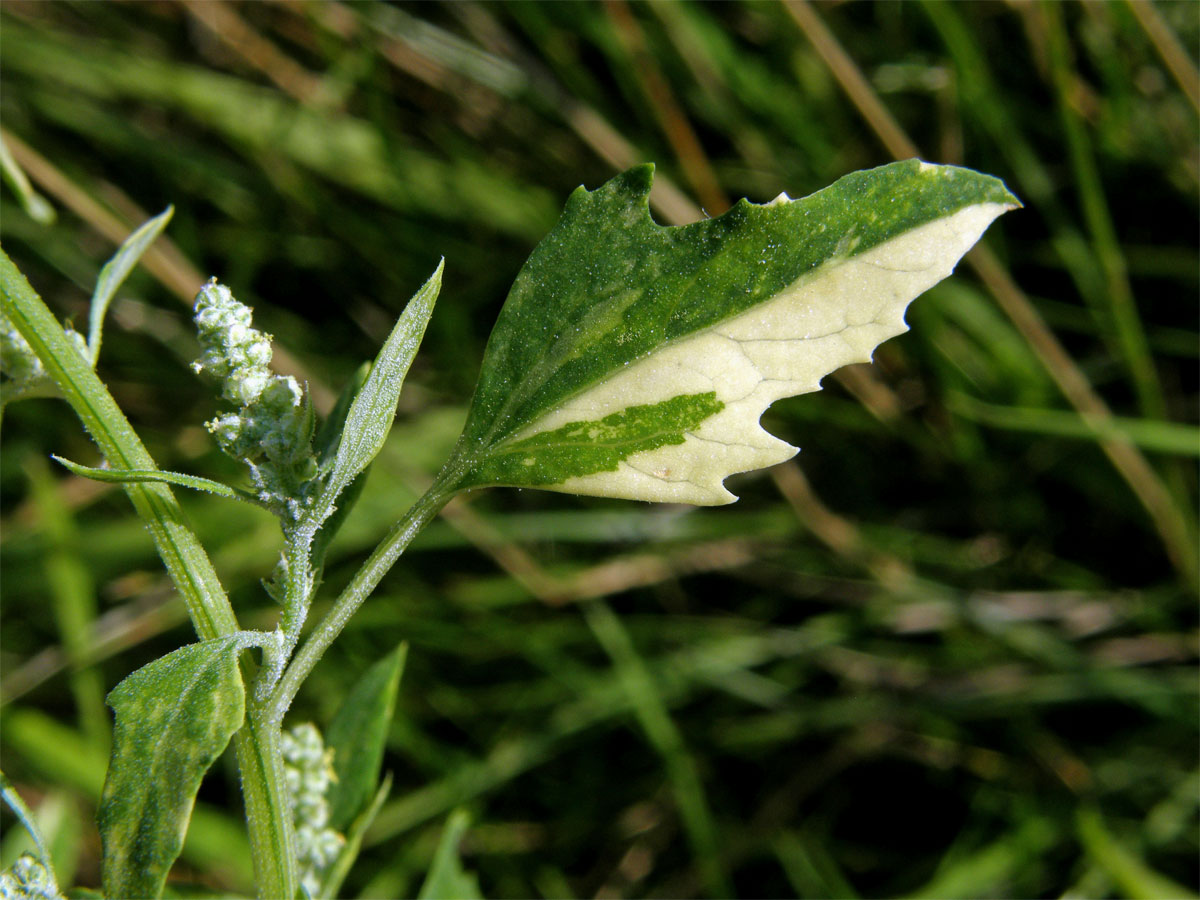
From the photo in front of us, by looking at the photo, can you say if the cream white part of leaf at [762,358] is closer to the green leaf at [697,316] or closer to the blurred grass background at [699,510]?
the green leaf at [697,316]

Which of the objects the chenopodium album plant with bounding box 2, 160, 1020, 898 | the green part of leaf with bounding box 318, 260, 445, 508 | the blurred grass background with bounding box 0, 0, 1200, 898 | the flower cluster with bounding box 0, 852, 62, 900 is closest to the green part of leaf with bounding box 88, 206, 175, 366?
the chenopodium album plant with bounding box 2, 160, 1020, 898

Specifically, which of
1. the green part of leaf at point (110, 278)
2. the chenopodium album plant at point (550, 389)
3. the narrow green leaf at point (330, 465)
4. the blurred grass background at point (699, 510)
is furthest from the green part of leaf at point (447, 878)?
the blurred grass background at point (699, 510)

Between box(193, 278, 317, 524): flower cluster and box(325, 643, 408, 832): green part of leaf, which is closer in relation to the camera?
box(193, 278, 317, 524): flower cluster

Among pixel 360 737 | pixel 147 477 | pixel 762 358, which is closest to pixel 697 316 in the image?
pixel 762 358

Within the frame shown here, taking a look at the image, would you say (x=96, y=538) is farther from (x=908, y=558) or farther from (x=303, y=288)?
(x=908, y=558)

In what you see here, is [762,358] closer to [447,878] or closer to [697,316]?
[697,316]

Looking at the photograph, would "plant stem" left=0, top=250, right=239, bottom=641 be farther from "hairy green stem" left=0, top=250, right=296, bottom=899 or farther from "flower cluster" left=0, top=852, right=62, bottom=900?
"flower cluster" left=0, top=852, right=62, bottom=900
